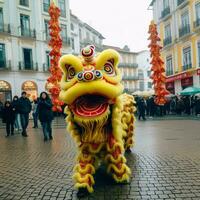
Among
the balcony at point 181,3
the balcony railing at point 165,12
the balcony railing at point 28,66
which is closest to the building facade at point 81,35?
the balcony railing at point 28,66

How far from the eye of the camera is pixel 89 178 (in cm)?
509

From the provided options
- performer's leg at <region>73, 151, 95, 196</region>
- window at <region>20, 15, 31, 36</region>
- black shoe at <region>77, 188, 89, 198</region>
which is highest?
window at <region>20, 15, 31, 36</region>

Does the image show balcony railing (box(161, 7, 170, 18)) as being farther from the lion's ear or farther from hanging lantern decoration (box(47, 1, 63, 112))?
the lion's ear

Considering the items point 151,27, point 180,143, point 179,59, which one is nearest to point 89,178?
point 180,143

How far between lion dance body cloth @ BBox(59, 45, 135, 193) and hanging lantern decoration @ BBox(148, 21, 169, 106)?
62.1ft

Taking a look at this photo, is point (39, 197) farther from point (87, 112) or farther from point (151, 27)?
point (151, 27)

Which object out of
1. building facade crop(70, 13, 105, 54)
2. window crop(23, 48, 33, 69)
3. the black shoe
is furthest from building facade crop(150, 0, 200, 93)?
the black shoe

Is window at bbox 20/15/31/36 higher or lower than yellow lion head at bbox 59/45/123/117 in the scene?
higher

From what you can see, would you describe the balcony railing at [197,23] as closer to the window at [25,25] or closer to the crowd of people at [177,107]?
the crowd of people at [177,107]

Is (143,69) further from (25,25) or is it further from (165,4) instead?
(25,25)

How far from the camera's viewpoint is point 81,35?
55312 mm

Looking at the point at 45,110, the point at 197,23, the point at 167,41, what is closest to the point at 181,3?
the point at 197,23

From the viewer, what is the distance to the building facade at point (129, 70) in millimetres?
77438

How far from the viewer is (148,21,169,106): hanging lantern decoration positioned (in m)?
24.0
